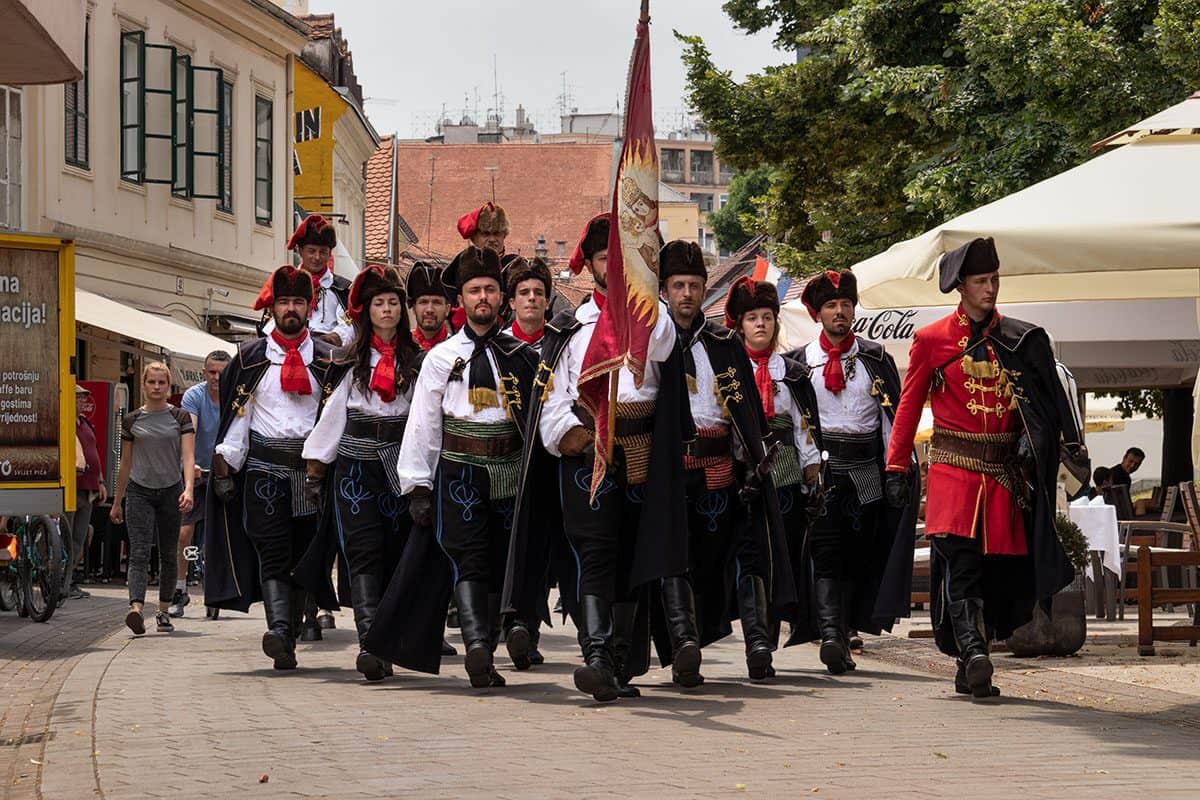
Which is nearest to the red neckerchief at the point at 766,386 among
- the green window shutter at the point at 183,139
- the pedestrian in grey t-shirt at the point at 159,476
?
the pedestrian in grey t-shirt at the point at 159,476

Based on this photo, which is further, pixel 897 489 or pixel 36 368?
pixel 36 368

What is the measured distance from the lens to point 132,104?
28.5 m

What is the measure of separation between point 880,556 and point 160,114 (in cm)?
1974

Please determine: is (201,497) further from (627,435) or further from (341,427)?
(627,435)

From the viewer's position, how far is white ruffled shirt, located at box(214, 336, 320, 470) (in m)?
11.5

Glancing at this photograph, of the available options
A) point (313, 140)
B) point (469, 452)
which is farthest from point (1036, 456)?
point (313, 140)

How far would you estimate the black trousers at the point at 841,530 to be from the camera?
37.7 feet

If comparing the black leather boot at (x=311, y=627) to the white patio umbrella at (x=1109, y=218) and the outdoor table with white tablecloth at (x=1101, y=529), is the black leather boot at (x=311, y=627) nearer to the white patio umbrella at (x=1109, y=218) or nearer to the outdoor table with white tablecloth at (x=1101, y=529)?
the white patio umbrella at (x=1109, y=218)

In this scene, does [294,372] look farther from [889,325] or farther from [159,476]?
[889,325]

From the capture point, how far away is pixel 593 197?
94375mm

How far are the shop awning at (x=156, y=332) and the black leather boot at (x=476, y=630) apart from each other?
13.3 m

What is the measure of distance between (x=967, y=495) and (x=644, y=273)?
72.0 inches

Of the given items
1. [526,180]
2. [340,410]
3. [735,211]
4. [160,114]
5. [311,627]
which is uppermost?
[526,180]

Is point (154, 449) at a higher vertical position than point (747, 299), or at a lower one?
lower
